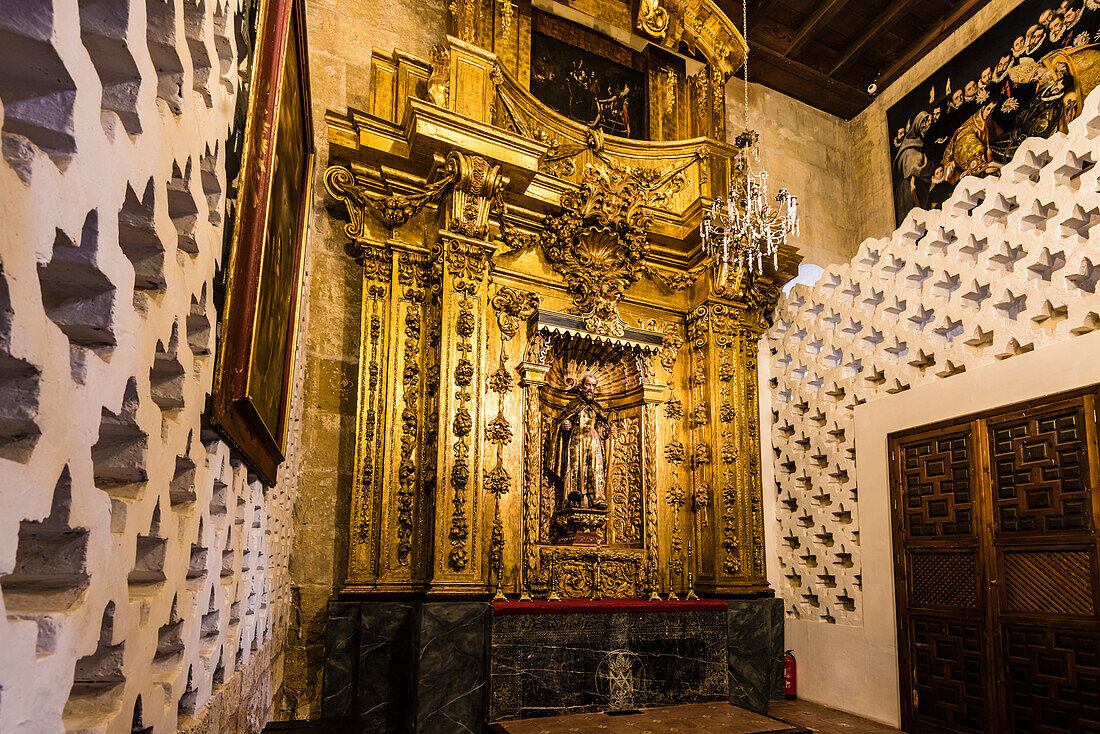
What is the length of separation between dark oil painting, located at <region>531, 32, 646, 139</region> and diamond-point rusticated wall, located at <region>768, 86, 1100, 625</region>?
3364mm

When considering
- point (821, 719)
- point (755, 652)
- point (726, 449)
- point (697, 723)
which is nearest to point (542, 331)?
point (726, 449)

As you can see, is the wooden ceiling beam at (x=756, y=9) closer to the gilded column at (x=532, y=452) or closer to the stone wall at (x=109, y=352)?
the gilded column at (x=532, y=452)

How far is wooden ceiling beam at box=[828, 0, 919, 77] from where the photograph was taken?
10132 mm

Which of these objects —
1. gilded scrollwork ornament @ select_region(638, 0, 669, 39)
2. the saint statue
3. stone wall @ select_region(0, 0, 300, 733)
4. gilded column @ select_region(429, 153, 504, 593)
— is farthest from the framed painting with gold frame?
gilded scrollwork ornament @ select_region(638, 0, 669, 39)

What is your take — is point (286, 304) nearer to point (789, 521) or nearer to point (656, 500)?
point (656, 500)

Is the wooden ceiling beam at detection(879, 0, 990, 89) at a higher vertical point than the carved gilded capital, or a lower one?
higher

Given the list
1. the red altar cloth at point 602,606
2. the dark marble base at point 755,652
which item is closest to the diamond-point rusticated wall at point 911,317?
the dark marble base at point 755,652

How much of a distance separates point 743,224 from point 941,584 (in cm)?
409

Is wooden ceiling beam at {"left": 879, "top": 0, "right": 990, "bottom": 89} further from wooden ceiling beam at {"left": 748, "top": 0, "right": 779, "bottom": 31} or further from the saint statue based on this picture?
the saint statue

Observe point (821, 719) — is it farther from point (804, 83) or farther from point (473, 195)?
point (804, 83)

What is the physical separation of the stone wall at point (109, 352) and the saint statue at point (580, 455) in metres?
6.01

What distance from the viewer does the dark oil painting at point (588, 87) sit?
9.05 m

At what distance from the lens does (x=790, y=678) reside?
26.9ft

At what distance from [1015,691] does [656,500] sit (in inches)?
148
